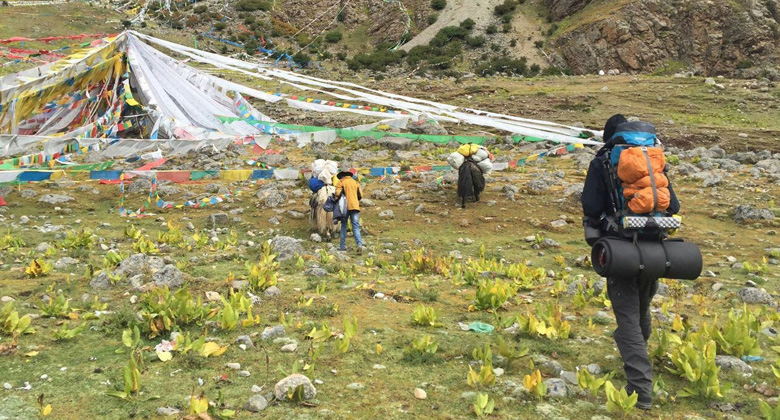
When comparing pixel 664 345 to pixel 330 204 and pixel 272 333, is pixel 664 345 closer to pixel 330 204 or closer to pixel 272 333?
pixel 272 333

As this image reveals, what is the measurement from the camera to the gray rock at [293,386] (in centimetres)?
394

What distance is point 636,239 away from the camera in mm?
4094

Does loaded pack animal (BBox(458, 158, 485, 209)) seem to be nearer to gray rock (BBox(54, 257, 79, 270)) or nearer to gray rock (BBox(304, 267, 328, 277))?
gray rock (BBox(304, 267, 328, 277))

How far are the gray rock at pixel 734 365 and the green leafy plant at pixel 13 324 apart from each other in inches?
222

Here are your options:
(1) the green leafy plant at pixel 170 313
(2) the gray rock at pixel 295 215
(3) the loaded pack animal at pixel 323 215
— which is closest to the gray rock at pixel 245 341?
(1) the green leafy plant at pixel 170 313

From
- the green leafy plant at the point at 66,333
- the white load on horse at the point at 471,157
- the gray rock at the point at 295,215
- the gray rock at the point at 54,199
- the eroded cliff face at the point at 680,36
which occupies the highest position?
the eroded cliff face at the point at 680,36

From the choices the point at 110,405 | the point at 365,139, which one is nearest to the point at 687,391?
the point at 110,405

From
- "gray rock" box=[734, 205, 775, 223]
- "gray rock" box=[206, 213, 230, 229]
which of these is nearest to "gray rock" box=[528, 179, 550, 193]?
"gray rock" box=[734, 205, 775, 223]

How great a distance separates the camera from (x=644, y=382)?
3973 millimetres

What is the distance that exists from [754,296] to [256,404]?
223 inches

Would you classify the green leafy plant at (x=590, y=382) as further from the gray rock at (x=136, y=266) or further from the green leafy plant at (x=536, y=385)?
the gray rock at (x=136, y=266)

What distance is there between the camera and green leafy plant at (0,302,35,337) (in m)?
4.83

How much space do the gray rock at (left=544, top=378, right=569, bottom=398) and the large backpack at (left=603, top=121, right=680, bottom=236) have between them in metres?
1.17

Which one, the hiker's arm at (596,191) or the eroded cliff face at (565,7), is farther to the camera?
the eroded cliff face at (565,7)
